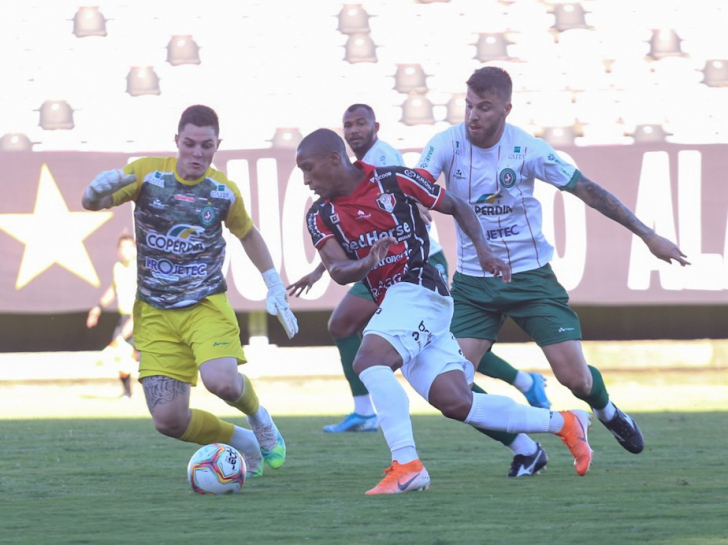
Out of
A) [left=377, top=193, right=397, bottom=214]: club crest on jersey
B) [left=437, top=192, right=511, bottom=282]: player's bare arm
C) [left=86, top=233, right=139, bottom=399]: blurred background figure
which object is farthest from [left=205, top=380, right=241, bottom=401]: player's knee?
[left=86, top=233, right=139, bottom=399]: blurred background figure

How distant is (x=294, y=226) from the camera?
14477mm

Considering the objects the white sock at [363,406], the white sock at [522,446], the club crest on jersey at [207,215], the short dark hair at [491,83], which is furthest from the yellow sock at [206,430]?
the white sock at [363,406]

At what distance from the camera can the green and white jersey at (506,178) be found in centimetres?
630

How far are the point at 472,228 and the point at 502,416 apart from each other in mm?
889

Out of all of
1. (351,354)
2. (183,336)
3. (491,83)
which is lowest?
(351,354)

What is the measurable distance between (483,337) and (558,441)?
7.72 ft

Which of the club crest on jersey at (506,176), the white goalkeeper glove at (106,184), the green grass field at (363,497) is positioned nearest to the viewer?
the green grass field at (363,497)

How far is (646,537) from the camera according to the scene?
14.1ft

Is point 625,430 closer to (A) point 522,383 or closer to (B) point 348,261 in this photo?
(A) point 522,383

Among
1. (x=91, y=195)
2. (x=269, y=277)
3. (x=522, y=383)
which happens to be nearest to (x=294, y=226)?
(x=522, y=383)

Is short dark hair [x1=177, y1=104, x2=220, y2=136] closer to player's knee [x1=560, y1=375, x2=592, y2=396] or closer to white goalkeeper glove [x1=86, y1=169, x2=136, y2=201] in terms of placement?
white goalkeeper glove [x1=86, y1=169, x2=136, y2=201]

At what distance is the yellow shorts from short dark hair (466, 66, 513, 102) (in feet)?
5.56

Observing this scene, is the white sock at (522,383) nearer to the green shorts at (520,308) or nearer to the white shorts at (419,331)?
the green shorts at (520,308)

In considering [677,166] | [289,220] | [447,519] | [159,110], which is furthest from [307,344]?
[447,519]
